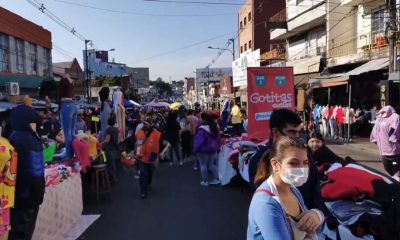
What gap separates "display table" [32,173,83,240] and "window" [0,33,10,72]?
81.6 feet

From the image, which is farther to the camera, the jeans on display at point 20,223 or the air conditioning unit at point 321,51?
the air conditioning unit at point 321,51

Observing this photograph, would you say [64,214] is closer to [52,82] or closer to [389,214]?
[389,214]

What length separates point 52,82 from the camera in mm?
A: 17469

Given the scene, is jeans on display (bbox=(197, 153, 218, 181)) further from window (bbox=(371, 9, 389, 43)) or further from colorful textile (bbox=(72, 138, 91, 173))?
window (bbox=(371, 9, 389, 43))

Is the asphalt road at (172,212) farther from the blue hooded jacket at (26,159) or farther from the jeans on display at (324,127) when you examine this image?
the jeans on display at (324,127)

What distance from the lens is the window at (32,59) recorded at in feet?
117

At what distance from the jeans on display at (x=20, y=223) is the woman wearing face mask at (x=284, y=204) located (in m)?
3.57

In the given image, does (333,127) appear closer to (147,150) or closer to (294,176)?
(147,150)

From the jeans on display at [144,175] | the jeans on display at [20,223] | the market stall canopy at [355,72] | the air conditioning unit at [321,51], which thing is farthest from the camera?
the air conditioning unit at [321,51]

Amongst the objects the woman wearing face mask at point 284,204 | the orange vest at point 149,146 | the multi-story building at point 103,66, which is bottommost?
the orange vest at point 149,146

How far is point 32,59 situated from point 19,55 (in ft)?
9.13

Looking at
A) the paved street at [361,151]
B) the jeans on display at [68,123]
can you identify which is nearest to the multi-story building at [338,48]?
the paved street at [361,151]

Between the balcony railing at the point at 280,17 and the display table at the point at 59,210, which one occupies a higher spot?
the balcony railing at the point at 280,17

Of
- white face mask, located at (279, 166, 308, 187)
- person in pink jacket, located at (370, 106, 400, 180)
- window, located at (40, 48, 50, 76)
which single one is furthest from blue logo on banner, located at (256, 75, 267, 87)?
window, located at (40, 48, 50, 76)
